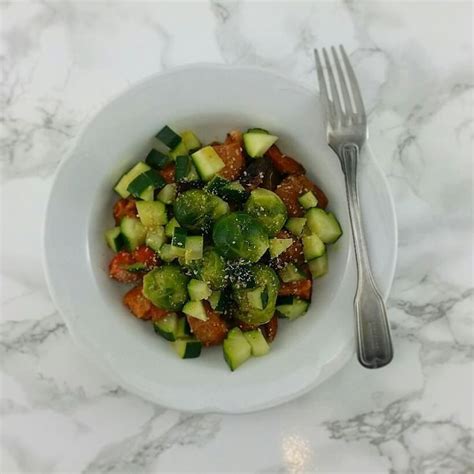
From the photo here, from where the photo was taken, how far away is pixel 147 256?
1.81 metres

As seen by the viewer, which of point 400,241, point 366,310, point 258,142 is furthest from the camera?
point 400,241

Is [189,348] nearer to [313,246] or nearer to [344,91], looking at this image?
[313,246]

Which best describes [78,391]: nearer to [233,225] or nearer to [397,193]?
[233,225]

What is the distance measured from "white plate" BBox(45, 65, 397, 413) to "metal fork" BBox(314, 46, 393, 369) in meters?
0.03

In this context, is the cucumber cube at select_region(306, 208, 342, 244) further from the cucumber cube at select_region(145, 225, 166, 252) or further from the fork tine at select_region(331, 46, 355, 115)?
the cucumber cube at select_region(145, 225, 166, 252)

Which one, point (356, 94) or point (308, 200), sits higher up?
Answer: point (356, 94)

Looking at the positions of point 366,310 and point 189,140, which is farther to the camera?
point 189,140

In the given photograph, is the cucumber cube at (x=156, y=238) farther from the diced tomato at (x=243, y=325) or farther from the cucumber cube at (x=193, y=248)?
the diced tomato at (x=243, y=325)

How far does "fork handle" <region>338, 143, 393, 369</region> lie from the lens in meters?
1.66

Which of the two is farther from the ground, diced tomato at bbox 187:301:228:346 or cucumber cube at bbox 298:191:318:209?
cucumber cube at bbox 298:191:318:209

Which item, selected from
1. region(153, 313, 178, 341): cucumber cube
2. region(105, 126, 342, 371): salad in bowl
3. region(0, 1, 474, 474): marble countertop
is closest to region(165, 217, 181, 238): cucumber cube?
region(105, 126, 342, 371): salad in bowl

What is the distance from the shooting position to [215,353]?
185 centimetres

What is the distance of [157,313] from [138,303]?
0.06 m

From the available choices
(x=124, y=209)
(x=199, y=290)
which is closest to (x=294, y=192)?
(x=199, y=290)
